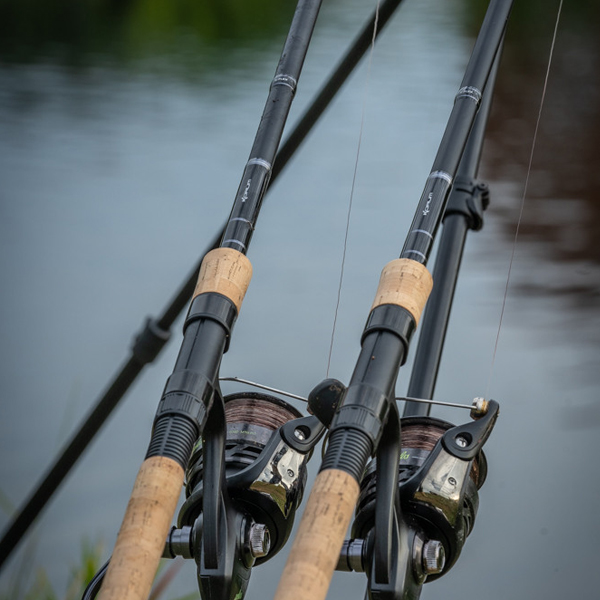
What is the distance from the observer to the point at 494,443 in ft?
6.06

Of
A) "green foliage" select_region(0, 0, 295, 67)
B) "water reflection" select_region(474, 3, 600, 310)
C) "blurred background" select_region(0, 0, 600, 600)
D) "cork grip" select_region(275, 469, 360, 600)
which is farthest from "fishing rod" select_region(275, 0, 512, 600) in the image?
"green foliage" select_region(0, 0, 295, 67)

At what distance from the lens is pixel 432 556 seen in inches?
31.5

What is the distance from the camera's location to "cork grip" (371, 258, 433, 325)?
77cm

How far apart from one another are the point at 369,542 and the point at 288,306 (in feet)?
4.72

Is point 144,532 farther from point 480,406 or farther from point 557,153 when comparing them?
point 557,153

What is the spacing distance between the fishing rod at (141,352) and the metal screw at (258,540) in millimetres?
492

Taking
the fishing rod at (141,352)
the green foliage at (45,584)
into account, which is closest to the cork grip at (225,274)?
the fishing rod at (141,352)

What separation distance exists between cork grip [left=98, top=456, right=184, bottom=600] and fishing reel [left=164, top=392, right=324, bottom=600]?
0.22ft

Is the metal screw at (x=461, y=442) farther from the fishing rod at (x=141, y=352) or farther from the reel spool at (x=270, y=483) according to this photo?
the fishing rod at (x=141, y=352)

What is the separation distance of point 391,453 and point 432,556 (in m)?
0.10

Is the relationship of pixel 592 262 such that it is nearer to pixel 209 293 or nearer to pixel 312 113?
pixel 312 113

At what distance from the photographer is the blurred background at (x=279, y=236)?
5.69 feet

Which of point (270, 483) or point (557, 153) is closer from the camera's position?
point (270, 483)

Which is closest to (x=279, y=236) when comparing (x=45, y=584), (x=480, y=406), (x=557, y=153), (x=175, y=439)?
(x=557, y=153)
